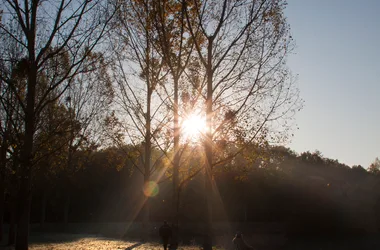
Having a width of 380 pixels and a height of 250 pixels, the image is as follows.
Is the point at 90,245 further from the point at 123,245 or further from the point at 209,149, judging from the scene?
the point at 209,149

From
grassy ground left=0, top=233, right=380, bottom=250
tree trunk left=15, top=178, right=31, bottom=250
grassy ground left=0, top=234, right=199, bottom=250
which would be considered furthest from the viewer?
grassy ground left=0, top=233, right=380, bottom=250

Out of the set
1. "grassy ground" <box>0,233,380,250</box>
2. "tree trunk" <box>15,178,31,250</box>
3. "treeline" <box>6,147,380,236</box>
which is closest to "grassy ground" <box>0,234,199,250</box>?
"grassy ground" <box>0,233,380,250</box>

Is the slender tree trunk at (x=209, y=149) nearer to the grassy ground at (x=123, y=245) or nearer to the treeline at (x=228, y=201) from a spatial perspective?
the grassy ground at (x=123, y=245)

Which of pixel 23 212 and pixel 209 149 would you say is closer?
pixel 23 212

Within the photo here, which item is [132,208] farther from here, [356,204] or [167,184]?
[356,204]

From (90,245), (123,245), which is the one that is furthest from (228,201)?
(90,245)

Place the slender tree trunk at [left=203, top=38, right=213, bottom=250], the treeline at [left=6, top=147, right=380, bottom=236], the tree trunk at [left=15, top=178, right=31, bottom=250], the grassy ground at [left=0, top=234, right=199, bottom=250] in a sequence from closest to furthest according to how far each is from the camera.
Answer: the tree trunk at [left=15, top=178, right=31, bottom=250], the slender tree trunk at [left=203, top=38, right=213, bottom=250], the grassy ground at [left=0, top=234, right=199, bottom=250], the treeline at [left=6, top=147, right=380, bottom=236]

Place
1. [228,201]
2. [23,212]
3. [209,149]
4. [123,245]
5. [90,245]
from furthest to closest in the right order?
[228,201] → [123,245] → [90,245] → [209,149] → [23,212]

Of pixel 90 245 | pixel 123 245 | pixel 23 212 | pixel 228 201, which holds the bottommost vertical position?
pixel 123 245

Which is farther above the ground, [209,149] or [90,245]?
[209,149]

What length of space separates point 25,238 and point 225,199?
41.1 m

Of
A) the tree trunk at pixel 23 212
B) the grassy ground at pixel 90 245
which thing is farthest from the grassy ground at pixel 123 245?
the tree trunk at pixel 23 212

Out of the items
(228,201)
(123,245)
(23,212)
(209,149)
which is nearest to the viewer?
(23,212)

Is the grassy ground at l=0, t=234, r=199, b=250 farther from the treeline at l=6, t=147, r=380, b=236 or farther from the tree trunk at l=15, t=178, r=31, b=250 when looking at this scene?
the treeline at l=6, t=147, r=380, b=236
